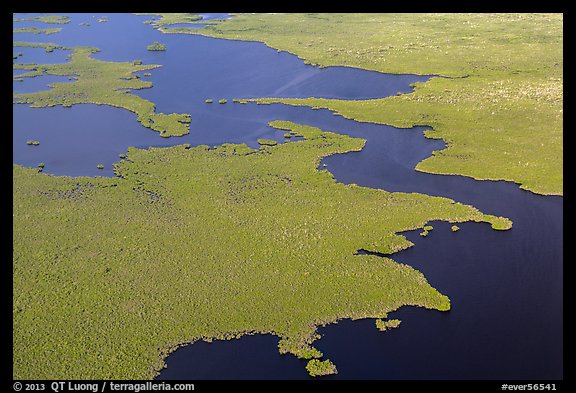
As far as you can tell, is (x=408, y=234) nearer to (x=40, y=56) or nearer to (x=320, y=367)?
(x=320, y=367)

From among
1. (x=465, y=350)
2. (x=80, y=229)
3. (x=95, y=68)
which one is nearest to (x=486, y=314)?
(x=465, y=350)

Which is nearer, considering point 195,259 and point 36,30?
point 195,259

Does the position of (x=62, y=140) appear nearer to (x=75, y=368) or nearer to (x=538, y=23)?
(x=75, y=368)

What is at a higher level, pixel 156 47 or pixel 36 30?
pixel 36 30

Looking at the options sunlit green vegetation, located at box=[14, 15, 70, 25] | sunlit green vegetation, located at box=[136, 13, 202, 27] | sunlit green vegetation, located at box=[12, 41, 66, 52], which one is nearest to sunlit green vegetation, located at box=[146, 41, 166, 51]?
sunlit green vegetation, located at box=[12, 41, 66, 52]

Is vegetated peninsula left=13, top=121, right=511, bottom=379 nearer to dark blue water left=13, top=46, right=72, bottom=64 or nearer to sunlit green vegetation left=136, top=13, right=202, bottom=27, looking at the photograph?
dark blue water left=13, top=46, right=72, bottom=64

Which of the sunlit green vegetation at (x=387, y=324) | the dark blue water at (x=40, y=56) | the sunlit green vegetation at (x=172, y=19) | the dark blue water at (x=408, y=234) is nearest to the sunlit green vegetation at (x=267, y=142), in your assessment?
the dark blue water at (x=408, y=234)

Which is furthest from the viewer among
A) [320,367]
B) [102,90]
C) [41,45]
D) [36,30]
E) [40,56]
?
[36,30]

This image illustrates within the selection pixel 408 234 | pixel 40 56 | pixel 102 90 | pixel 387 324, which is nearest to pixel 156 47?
pixel 40 56
